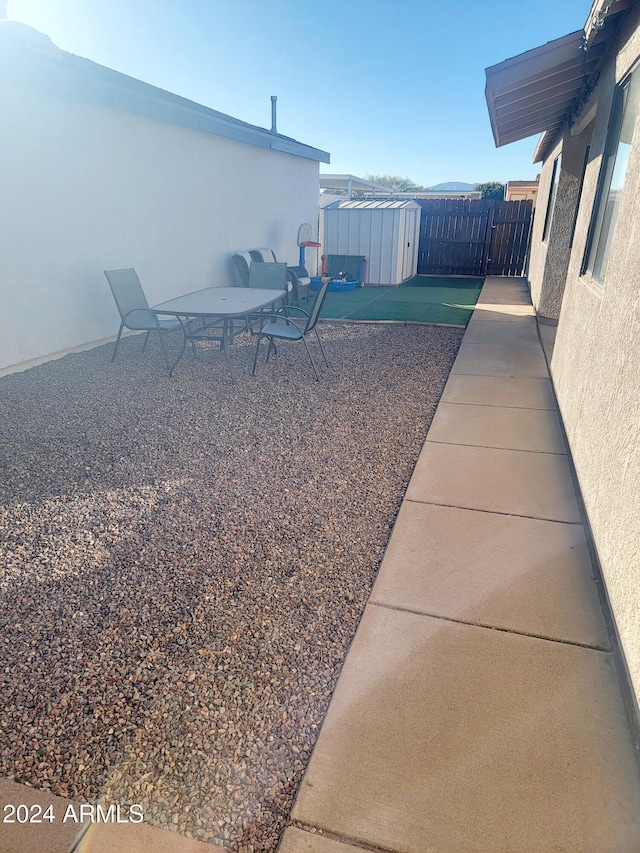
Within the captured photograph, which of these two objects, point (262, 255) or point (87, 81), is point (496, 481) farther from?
point (262, 255)

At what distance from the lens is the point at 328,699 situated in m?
1.81

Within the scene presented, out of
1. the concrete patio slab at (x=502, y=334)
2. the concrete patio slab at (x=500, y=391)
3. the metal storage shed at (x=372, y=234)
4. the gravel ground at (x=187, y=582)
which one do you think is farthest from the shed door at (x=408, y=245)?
the gravel ground at (x=187, y=582)

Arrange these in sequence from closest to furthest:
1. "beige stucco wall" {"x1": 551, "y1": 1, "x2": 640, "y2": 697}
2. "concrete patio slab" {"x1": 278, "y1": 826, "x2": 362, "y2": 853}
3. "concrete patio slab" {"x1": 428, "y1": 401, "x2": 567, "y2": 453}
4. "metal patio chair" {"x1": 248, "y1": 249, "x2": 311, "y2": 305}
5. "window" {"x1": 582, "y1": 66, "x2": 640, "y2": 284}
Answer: "concrete patio slab" {"x1": 278, "y1": 826, "x2": 362, "y2": 853}, "beige stucco wall" {"x1": 551, "y1": 1, "x2": 640, "y2": 697}, "window" {"x1": 582, "y1": 66, "x2": 640, "y2": 284}, "concrete patio slab" {"x1": 428, "y1": 401, "x2": 567, "y2": 453}, "metal patio chair" {"x1": 248, "y1": 249, "x2": 311, "y2": 305}

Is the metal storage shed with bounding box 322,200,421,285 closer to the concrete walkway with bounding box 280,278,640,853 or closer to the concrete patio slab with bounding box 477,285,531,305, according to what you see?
the concrete patio slab with bounding box 477,285,531,305

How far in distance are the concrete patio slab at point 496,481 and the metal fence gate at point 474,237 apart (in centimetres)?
1256

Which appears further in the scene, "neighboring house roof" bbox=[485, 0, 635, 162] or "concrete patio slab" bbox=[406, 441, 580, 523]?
"neighboring house roof" bbox=[485, 0, 635, 162]

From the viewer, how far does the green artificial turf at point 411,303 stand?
901 centimetres

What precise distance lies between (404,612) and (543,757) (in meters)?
0.74

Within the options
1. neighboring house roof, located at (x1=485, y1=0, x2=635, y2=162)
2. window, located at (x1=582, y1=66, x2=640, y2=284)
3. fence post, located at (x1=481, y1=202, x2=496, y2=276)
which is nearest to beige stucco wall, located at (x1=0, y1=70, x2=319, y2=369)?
neighboring house roof, located at (x1=485, y1=0, x2=635, y2=162)

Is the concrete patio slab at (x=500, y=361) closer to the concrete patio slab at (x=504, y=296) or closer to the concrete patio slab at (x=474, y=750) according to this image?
the concrete patio slab at (x=504, y=296)

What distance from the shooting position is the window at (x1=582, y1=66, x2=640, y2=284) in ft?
10.8

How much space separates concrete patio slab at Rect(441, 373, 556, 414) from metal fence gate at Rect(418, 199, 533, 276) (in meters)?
10.5

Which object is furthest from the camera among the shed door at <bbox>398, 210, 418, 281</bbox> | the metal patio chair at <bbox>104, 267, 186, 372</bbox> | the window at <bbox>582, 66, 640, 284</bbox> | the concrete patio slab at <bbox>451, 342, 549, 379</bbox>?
the shed door at <bbox>398, 210, 418, 281</bbox>

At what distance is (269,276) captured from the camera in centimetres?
736
